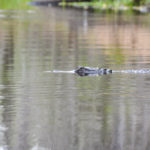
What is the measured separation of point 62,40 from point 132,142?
21262 mm

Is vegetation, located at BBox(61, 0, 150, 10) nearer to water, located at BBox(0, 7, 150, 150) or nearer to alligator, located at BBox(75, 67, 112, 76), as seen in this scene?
water, located at BBox(0, 7, 150, 150)

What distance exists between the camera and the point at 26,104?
13070 millimetres

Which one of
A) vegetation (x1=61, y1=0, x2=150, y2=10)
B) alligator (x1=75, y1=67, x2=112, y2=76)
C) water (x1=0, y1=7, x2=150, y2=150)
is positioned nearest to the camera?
water (x1=0, y1=7, x2=150, y2=150)

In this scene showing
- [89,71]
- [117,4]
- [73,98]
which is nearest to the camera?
[73,98]

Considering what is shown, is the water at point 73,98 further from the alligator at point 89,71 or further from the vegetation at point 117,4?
the vegetation at point 117,4

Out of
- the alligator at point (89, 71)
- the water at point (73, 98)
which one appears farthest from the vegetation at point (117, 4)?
the alligator at point (89, 71)

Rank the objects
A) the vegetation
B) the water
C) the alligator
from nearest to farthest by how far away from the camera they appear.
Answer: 1. the water
2. the alligator
3. the vegetation

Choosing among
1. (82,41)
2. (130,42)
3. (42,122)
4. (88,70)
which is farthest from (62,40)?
(42,122)

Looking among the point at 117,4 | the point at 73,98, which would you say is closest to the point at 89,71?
the point at 73,98

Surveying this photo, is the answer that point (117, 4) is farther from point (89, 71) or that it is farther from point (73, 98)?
point (73, 98)

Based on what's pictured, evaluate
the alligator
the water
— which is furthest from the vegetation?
the alligator

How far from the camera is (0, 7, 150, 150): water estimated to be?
33.2 ft

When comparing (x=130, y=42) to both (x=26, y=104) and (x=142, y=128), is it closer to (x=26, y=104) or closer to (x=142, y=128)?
(x=26, y=104)

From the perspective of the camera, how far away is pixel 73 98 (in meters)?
13.9
